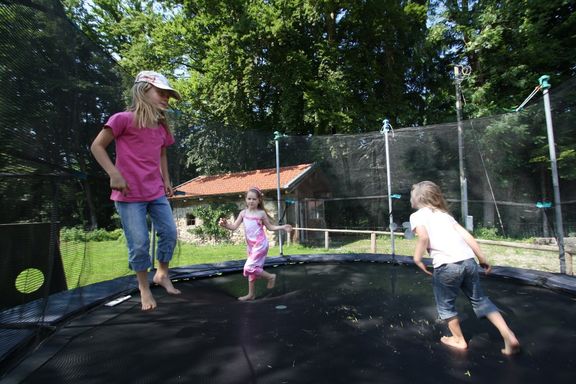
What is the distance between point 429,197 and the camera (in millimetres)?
1524

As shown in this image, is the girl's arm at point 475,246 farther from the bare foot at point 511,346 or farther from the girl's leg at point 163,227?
the girl's leg at point 163,227

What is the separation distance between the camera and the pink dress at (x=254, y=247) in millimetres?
2184

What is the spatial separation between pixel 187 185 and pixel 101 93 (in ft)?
4.10

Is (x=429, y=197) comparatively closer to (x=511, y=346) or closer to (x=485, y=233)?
(x=511, y=346)

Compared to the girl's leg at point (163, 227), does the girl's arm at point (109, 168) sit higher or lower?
higher

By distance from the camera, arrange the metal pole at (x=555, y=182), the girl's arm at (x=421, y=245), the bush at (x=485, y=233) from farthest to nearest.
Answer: the bush at (x=485, y=233) → the metal pole at (x=555, y=182) → the girl's arm at (x=421, y=245)

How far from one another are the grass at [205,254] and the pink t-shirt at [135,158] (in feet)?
1.66

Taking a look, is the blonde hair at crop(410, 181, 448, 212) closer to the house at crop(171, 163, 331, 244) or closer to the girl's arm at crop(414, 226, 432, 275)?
the girl's arm at crop(414, 226, 432, 275)

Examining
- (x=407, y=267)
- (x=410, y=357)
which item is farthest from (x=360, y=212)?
(x=410, y=357)

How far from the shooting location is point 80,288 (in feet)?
6.37

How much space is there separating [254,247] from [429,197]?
116cm

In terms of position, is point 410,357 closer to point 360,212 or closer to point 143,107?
point 143,107

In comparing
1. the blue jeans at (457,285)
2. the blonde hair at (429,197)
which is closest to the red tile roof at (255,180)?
the blonde hair at (429,197)

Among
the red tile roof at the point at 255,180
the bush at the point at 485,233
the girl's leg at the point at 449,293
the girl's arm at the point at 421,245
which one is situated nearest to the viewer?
the girl's leg at the point at 449,293
